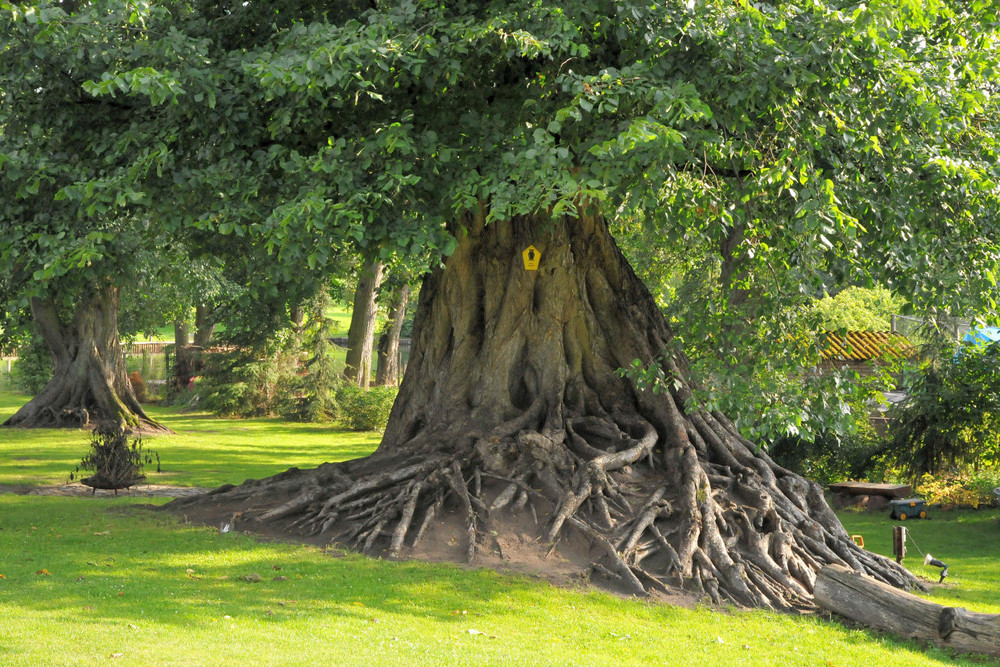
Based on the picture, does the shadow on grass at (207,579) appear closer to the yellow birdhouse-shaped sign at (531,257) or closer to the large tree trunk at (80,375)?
the yellow birdhouse-shaped sign at (531,257)

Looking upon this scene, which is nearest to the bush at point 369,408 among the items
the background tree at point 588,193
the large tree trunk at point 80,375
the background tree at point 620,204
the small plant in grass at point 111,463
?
the large tree trunk at point 80,375

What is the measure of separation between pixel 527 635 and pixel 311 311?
80.2 ft

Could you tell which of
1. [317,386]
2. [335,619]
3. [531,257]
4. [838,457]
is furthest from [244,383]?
[335,619]

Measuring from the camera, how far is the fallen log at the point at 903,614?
8.98 m

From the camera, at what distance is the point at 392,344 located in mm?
38469

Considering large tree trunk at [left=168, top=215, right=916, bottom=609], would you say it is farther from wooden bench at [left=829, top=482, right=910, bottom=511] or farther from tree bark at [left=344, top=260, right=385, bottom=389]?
tree bark at [left=344, top=260, right=385, bottom=389]

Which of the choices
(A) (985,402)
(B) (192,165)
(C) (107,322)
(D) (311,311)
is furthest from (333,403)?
(B) (192,165)

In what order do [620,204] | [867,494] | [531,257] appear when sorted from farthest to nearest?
[867,494], [531,257], [620,204]

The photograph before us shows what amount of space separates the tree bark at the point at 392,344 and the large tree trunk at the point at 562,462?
22.6 meters

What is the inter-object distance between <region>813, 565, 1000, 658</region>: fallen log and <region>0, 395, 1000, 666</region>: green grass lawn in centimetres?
18

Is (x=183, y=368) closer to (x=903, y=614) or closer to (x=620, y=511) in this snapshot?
(x=620, y=511)

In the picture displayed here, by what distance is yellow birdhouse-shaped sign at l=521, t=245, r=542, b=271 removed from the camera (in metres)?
13.0

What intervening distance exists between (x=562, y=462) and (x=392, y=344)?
26690 mm

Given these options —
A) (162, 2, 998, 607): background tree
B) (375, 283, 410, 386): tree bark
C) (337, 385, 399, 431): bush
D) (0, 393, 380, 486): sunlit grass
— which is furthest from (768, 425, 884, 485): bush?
(375, 283, 410, 386): tree bark
